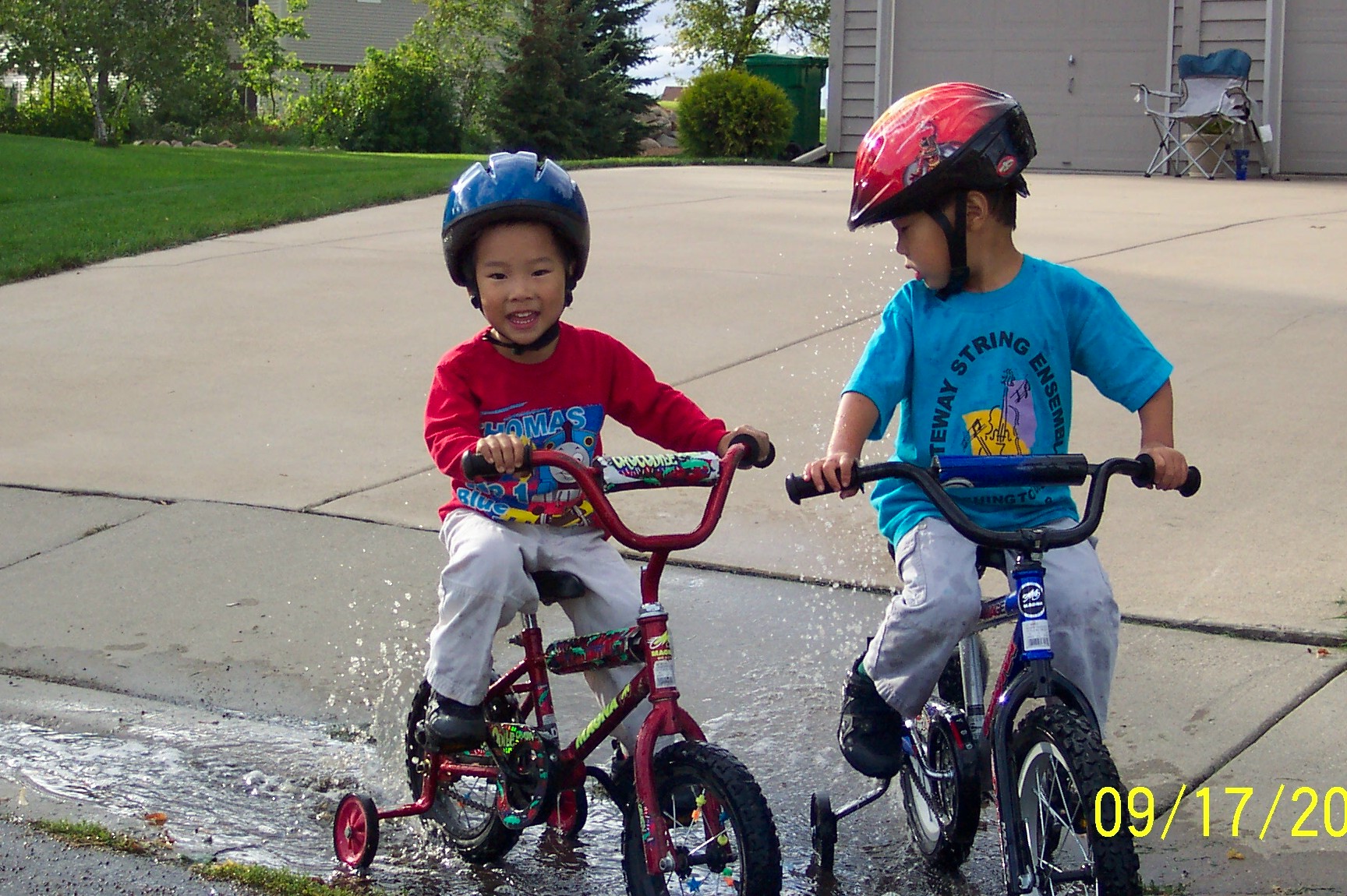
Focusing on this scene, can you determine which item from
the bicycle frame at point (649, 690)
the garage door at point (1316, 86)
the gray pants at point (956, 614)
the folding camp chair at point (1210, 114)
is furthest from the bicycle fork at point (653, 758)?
the garage door at point (1316, 86)

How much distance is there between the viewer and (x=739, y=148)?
2262cm

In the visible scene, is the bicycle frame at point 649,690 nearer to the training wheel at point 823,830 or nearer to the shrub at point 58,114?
the training wheel at point 823,830

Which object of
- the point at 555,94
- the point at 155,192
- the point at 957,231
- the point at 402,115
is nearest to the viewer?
the point at 957,231

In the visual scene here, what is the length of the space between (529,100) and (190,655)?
2291 centimetres

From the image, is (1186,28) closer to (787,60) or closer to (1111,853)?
(787,60)

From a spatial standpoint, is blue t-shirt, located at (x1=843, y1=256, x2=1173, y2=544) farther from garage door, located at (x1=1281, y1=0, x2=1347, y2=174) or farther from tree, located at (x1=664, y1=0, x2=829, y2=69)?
tree, located at (x1=664, y1=0, x2=829, y2=69)

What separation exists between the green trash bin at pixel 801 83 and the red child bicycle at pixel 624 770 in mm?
21962

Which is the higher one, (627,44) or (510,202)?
(627,44)

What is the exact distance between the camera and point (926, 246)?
3029mm

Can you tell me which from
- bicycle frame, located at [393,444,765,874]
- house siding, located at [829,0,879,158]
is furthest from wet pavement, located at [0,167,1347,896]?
house siding, located at [829,0,879,158]

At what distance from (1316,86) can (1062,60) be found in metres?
2.89

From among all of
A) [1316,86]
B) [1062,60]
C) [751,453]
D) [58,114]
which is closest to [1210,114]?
[1316,86]

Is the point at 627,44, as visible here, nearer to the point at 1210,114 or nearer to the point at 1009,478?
the point at 1210,114

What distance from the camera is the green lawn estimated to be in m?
11.3
